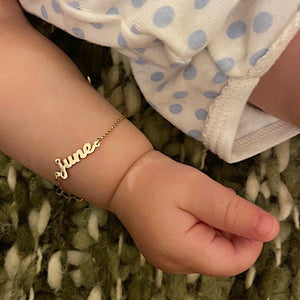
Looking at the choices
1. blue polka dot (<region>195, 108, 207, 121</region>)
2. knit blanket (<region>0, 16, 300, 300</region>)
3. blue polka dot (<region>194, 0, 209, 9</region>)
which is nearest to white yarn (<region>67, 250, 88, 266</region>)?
knit blanket (<region>0, 16, 300, 300</region>)

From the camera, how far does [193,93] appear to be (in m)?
0.62

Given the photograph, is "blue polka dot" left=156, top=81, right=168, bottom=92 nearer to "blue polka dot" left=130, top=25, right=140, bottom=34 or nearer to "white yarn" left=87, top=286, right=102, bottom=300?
"blue polka dot" left=130, top=25, right=140, bottom=34

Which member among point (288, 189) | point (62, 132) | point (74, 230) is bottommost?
point (288, 189)

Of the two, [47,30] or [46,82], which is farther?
[47,30]

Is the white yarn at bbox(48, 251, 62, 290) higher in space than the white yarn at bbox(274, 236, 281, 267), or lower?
higher

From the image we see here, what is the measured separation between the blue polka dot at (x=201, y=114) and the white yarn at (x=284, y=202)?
142 millimetres

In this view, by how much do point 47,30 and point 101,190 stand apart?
262 mm

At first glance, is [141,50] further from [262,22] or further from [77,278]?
[77,278]

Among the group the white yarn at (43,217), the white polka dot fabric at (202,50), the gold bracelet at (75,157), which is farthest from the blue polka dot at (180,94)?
the white yarn at (43,217)

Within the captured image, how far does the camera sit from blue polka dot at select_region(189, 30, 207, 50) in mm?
543

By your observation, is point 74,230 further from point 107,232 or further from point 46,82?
point 46,82

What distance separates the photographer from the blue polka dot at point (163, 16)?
532 millimetres

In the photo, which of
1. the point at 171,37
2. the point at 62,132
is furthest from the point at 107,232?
the point at 171,37

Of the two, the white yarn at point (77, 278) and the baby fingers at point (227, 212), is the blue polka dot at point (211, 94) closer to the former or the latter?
the baby fingers at point (227, 212)
